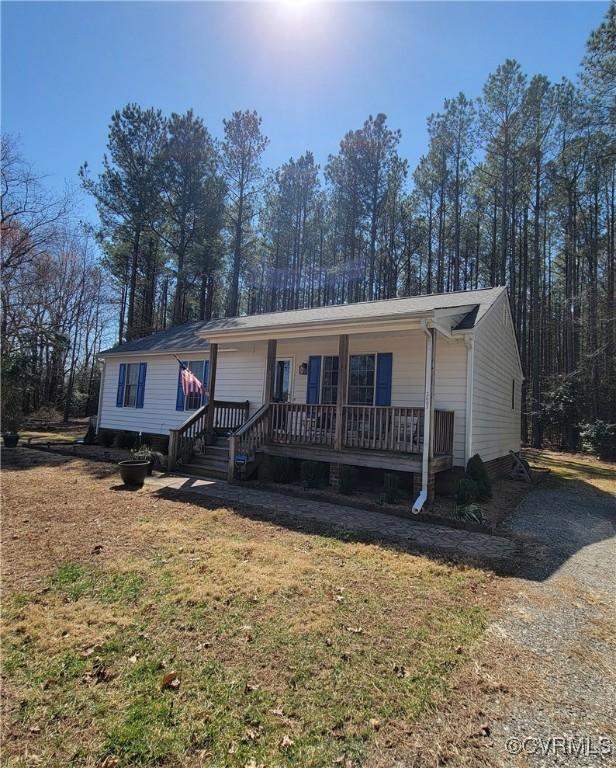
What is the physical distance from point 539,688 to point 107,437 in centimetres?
1485

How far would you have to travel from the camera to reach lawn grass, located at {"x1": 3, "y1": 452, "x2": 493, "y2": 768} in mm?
2092

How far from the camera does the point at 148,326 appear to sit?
2536 centimetres

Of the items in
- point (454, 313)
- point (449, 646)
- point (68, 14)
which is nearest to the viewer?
point (449, 646)

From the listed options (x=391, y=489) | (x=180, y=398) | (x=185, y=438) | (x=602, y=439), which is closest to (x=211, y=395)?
(x=185, y=438)

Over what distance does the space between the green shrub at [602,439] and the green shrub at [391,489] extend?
13.9 m

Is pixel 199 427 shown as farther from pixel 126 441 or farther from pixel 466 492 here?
pixel 466 492

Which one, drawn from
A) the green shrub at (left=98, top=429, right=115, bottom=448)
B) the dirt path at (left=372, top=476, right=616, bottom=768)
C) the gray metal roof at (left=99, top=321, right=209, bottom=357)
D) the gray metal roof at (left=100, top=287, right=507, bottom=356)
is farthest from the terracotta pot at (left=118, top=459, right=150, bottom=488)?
the green shrub at (left=98, top=429, right=115, bottom=448)

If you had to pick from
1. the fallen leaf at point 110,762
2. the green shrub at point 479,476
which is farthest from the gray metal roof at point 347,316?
the fallen leaf at point 110,762

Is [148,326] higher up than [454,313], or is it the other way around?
[148,326]

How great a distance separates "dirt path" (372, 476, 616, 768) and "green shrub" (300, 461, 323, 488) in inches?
185

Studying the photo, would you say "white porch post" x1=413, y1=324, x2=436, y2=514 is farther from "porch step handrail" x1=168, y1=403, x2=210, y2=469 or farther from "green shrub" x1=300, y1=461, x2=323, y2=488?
"porch step handrail" x1=168, y1=403, x2=210, y2=469

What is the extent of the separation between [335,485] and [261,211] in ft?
71.8

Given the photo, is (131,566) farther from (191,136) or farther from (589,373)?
(191,136)

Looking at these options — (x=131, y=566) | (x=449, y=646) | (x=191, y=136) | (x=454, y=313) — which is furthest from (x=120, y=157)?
(x=449, y=646)
